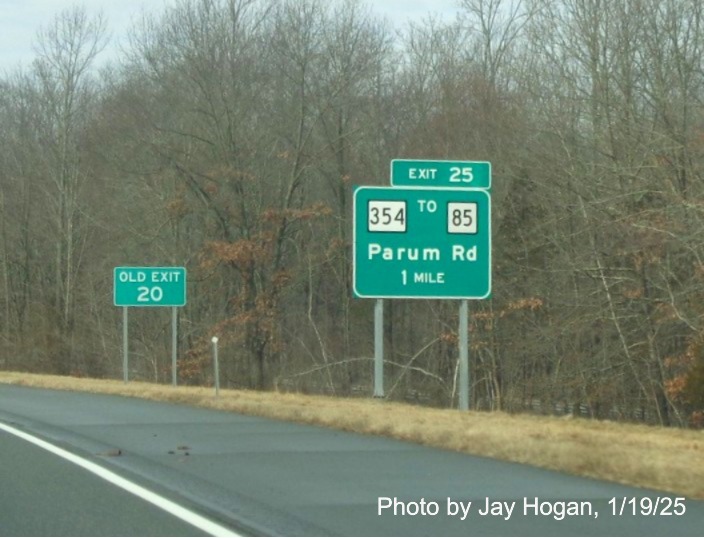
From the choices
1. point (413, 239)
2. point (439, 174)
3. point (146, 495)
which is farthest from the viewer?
point (439, 174)

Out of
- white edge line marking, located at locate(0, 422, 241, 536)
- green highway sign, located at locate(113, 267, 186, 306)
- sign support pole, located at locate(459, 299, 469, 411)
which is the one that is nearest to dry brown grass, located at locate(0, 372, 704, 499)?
sign support pole, located at locate(459, 299, 469, 411)

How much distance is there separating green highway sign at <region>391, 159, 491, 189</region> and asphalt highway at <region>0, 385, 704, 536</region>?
252 inches

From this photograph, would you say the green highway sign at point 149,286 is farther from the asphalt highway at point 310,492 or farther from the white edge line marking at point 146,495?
the white edge line marking at point 146,495

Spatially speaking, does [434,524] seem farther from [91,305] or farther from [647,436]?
[91,305]

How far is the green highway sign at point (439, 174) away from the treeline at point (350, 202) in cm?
689

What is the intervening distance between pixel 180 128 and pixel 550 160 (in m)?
17.0

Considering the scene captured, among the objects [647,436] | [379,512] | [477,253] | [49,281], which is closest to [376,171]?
[49,281]

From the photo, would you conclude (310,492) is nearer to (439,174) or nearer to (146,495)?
(146,495)

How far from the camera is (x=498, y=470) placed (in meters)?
12.5

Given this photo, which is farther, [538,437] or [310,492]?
[538,437]

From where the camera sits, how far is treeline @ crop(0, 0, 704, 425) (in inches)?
1267

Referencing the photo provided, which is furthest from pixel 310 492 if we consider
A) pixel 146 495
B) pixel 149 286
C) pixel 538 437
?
pixel 149 286

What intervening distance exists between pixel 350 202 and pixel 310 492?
38.7 meters

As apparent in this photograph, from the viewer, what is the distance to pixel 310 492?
Result: 1109cm
